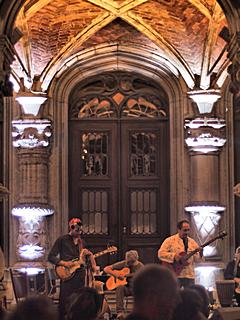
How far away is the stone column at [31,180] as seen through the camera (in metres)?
18.2

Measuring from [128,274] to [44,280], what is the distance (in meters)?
2.46

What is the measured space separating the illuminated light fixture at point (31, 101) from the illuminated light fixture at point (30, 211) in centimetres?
180

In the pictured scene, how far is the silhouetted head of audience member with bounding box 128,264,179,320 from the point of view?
15.3ft

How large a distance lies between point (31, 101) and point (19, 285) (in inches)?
166

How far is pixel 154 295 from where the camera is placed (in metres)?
4.65

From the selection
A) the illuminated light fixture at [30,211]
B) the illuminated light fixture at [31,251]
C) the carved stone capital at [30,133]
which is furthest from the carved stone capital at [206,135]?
the illuminated light fixture at [31,251]

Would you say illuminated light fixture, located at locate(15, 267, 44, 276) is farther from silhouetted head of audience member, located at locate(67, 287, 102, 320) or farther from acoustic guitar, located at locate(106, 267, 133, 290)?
silhouetted head of audience member, located at locate(67, 287, 102, 320)

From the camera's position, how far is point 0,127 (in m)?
18.4

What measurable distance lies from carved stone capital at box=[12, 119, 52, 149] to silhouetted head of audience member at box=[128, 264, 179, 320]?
13.9 metres

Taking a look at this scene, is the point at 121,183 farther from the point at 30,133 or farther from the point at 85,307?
the point at 85,307

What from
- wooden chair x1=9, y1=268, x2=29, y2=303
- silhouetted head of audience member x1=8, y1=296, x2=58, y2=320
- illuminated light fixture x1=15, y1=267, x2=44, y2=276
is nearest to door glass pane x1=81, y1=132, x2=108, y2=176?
illuminated light fixture x1=15, y1=267, x2=44, y2=276

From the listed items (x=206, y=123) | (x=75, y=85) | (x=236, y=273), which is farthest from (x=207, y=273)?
(x=75, y=85)

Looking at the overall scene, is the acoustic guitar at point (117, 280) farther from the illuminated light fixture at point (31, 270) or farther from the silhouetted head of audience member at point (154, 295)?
the silhouetted head of audience member at point (154, 295)

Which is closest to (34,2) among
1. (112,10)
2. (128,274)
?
(112,10)
